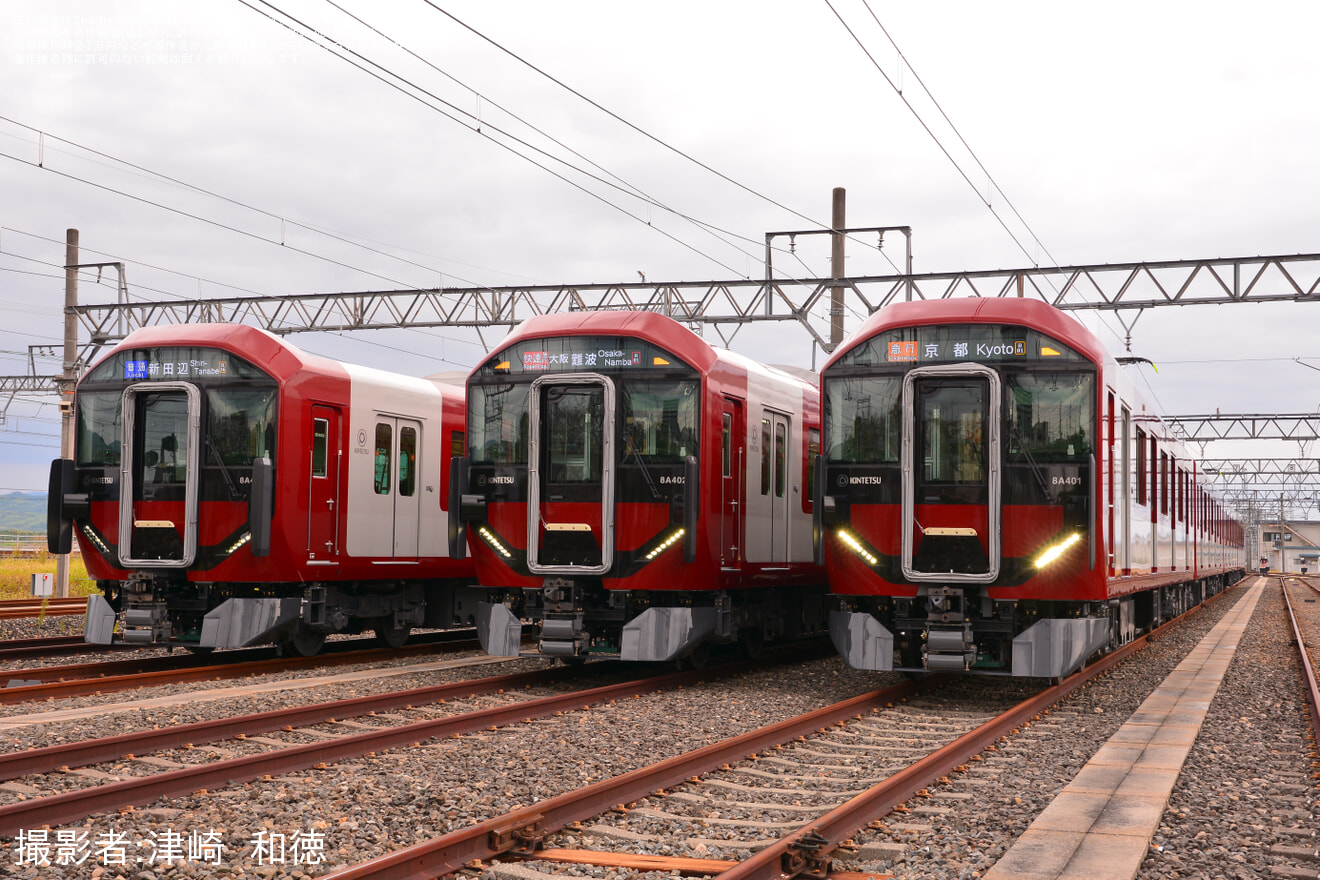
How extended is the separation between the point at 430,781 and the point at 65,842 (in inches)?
88.1

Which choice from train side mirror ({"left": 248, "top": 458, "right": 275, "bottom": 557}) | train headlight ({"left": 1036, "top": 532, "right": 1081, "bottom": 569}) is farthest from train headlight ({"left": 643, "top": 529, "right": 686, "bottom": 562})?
train side mirror ({"left": 248, "top": 458, "right": 275, "bottom": 557})

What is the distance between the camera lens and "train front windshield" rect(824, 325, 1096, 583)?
11867 mm

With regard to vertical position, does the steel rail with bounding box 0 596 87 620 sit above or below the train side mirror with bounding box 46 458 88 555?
below

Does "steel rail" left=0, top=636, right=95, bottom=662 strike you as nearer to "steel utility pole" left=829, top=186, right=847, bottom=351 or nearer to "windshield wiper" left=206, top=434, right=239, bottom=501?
A: "windshield wiper" left=206, top=434, right=239, bottom=501

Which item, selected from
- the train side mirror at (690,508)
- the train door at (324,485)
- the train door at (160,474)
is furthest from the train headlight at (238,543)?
the train side mirror at (690,508)

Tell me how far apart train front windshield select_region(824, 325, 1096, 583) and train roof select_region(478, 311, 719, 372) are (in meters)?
1.57

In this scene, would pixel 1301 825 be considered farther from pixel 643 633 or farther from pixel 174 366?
pixel 174 366

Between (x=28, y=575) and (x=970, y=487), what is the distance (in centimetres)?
3024

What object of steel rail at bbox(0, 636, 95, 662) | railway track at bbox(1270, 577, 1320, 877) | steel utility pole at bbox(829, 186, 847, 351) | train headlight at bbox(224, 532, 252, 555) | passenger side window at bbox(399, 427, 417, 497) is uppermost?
steel utility pole at bbox(829, 186, 847, 351)

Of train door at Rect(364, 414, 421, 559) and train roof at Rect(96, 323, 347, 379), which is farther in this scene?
train door at Rect(364, 414, 421, 559)

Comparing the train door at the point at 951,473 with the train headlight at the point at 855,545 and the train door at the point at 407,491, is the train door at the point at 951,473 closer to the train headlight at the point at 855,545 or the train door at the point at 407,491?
the train headlight at the point at 855,545

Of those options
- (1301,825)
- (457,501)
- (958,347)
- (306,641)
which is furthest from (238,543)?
(1301,825)

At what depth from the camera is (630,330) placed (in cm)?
1334

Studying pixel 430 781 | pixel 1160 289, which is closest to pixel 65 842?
pixel 430 781
